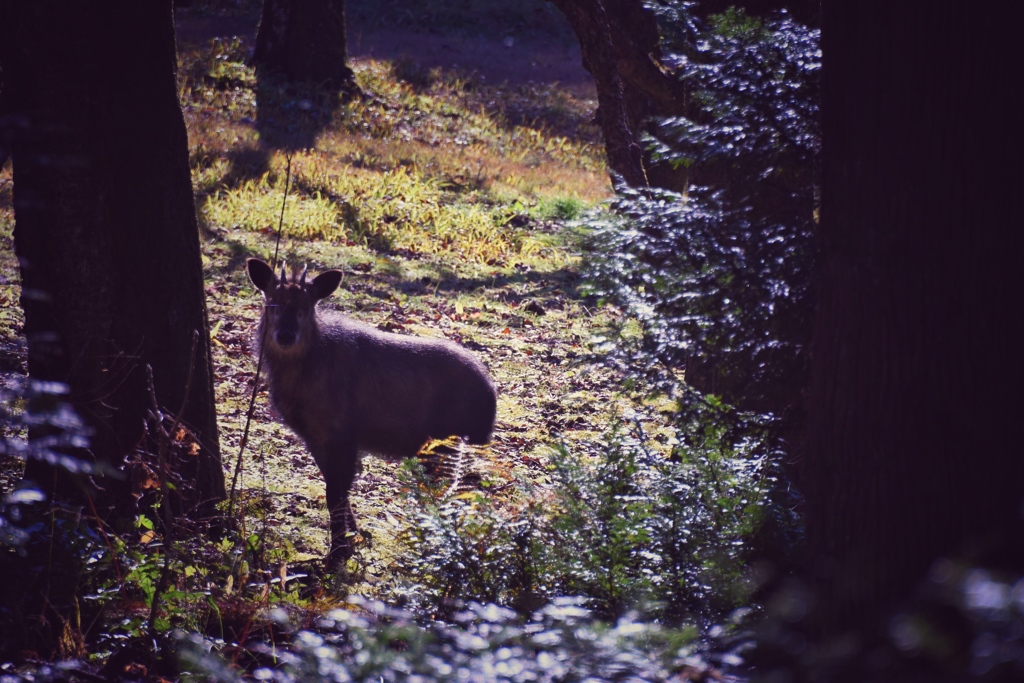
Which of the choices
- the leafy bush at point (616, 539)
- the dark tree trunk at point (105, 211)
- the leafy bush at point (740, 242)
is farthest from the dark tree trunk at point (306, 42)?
the leafy bush at point (616, 539)

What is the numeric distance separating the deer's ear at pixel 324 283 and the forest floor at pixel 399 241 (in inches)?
49.3

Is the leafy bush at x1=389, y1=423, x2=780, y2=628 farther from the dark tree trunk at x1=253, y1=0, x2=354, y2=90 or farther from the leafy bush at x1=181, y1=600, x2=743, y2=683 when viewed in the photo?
the dark tree trunk at x1=253, y1=0, x2=354, y2=90

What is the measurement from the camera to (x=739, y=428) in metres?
4.48

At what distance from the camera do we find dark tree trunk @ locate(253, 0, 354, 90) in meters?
21.5

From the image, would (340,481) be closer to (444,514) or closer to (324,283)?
(324,283)

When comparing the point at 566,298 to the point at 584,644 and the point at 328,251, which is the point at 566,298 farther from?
the point at 584,644

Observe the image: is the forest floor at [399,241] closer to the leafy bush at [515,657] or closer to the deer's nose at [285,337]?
the deer's nose at [285,337]

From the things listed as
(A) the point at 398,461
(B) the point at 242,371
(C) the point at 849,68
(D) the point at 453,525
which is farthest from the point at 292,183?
(C) the point at 849,68

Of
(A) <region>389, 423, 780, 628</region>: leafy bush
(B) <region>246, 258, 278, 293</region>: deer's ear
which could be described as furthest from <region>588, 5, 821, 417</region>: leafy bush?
(B) <region>246, 258, 278, 293</region>: deer's ear

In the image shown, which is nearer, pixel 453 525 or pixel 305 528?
pixel 453 525

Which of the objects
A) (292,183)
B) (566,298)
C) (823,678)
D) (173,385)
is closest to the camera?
(823,678)

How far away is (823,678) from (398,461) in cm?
542

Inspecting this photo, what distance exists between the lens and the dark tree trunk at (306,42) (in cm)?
2148

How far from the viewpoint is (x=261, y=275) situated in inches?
259
